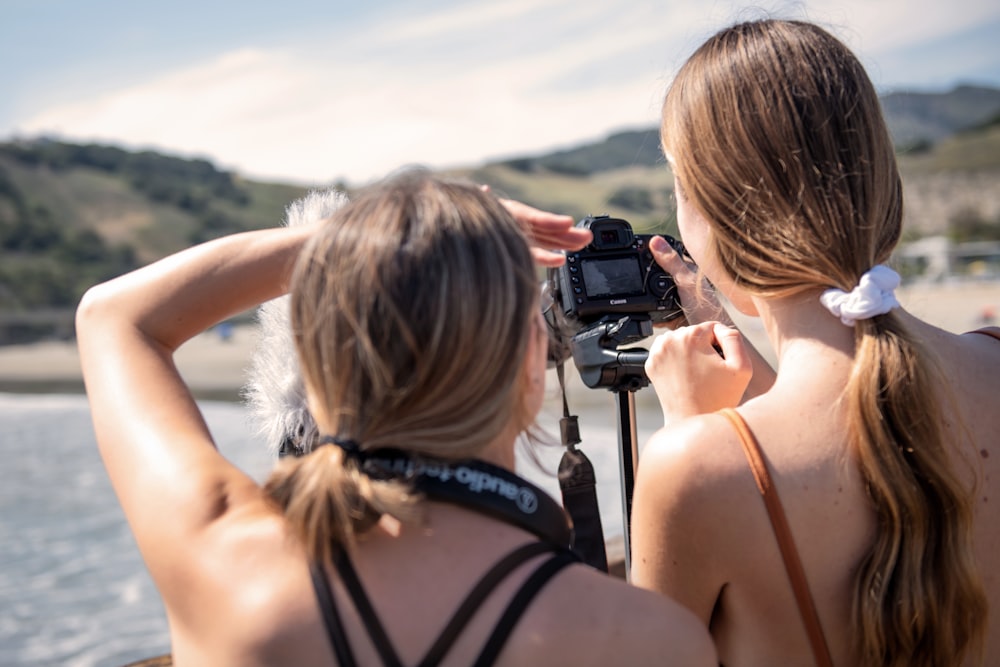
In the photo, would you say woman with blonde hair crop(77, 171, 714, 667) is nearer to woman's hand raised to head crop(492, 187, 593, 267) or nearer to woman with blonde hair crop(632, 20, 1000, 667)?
woman's hand raised to head crop(492, 187, 593, 267)

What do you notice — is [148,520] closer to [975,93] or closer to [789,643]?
[789,643]

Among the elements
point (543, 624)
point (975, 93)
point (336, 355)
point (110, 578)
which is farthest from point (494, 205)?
point (975, 93)

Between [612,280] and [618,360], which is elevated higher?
[612,280]

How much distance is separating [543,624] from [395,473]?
23cm

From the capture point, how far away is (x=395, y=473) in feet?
3.44

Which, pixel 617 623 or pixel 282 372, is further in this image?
pixel 282 372

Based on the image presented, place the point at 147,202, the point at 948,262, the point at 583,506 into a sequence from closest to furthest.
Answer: the point at 583,506
the point at 948,262
the point at 147,202

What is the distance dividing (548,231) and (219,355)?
22.1 m

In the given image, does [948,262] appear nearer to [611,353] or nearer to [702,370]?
[611,353]

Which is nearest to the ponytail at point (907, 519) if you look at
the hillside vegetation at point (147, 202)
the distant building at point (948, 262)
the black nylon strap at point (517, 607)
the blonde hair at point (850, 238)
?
the blonde hair at point (850, 238)

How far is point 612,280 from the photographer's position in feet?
6.63

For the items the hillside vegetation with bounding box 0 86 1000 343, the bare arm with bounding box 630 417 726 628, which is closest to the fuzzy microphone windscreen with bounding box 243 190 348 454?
the bare arm with bounding box 630 417 726 628

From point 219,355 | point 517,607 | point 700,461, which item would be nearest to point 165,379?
point 517,607

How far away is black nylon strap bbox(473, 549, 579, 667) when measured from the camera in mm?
994
